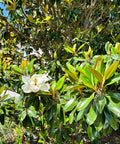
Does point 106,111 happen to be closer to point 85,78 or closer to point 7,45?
point 85,78

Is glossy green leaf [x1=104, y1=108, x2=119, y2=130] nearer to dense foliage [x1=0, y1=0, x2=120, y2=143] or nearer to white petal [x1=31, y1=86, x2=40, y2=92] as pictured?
dense foliage [x1=0, y1=0, x2=120, y2=143]

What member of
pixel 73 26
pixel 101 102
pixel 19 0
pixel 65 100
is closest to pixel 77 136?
pixel 65 100

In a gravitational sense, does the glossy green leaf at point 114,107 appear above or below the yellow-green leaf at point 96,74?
below

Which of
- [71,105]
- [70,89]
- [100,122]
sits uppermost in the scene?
[70,89]

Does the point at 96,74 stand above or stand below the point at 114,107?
above

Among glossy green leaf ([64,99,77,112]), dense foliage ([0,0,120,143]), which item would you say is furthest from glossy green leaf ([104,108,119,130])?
glossy green leaf ([64,99,77,112])

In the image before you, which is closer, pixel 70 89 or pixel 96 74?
pixel 96 74

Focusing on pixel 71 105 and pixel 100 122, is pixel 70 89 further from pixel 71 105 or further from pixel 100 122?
pixel 100 122

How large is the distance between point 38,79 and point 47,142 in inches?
56.3

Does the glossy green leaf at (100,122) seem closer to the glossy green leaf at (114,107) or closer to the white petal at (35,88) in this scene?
the glossy green leaf at (114,107)

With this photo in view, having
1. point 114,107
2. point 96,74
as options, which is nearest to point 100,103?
point 114,107

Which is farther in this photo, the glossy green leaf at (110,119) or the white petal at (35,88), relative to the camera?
the white petal at (35,88)

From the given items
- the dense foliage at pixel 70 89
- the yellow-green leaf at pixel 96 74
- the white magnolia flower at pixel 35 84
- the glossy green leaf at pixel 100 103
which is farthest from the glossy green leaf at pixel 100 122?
the white magnolia flower at pixel 35 84

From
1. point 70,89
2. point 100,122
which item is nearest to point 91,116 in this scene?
point 100,122
